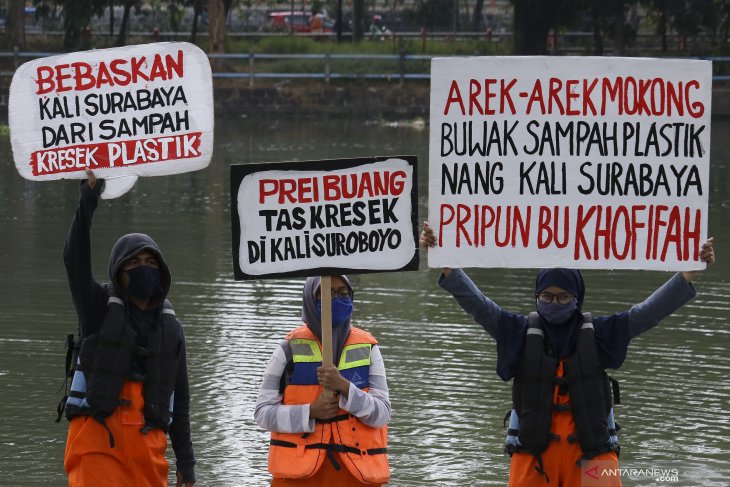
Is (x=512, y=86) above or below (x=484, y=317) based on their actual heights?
above

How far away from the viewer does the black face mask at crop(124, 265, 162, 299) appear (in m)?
5.42

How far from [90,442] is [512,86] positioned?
6.36 feet

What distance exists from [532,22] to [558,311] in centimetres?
3502

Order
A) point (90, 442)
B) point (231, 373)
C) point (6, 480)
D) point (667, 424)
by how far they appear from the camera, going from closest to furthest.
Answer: point (90, 442)
point (6, 480)
point (667, 424)
point (231, 373)

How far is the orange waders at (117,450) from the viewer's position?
5.32 metres

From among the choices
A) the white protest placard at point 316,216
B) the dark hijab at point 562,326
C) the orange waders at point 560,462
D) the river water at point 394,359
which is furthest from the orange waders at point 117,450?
the river water at point 394,359

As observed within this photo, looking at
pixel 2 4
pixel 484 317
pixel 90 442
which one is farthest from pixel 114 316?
pixel 2 4

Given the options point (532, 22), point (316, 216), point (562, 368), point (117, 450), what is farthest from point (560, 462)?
point (532, 22)

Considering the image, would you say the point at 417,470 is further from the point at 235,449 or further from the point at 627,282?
the point at 627,282

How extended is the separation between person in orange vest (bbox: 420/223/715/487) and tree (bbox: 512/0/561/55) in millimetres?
34572

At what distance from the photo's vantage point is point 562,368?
17.7 feet

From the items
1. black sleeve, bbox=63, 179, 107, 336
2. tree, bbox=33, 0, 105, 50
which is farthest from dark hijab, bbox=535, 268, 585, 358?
tree, bbox=33, 0, 105, 50

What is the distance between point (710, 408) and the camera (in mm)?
9375

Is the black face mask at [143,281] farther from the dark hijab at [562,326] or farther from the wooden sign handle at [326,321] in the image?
the dark hijab at [562,326]
